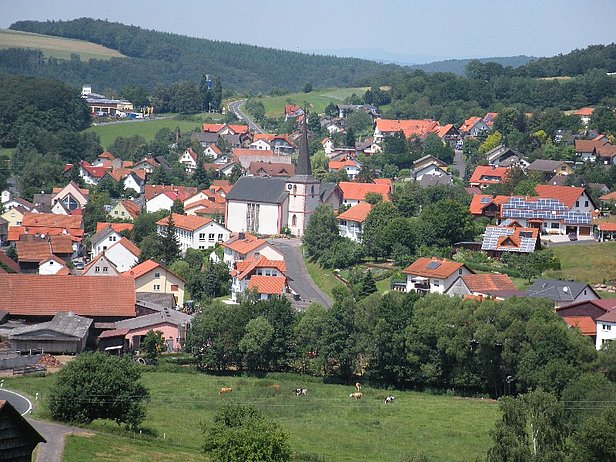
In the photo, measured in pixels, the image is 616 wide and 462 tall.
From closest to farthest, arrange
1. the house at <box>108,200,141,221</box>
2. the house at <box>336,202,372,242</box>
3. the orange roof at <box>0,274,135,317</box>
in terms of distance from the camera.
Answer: the orange roof at <box>0,274,135,317</box>, the house at <box>336,202,372,242</box>, the house at <box>108,200,141,221</box>

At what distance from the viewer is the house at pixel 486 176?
205 feet

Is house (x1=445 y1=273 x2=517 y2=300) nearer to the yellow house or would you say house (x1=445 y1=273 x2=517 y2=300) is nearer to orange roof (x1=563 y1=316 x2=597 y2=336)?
orange roof (x1=563 y1=316 x2=597 y2=336)

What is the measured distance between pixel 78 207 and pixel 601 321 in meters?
35.0

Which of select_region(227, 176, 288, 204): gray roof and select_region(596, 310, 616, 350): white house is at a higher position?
select_region(227, 176, 288, 204): gray roof

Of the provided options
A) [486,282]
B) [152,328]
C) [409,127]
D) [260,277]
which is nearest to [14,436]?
[152,328]

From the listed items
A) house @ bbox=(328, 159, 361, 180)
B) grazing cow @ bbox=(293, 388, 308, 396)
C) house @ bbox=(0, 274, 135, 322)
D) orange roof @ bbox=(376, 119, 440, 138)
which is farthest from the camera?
orange roof @ bbox=(376, 119, 440, 138)

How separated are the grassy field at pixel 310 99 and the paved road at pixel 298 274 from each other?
52512 millimetres

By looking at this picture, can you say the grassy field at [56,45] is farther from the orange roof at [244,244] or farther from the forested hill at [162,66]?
the orange roof at [244,244]

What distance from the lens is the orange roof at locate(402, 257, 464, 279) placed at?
133ft

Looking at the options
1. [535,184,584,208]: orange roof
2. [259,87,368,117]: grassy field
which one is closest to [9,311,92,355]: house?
[535,184,584,208]: orange roof

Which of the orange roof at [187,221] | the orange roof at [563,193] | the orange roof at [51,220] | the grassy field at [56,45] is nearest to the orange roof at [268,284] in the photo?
the orange roof at [187,221]

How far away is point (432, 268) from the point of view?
41.2 meters

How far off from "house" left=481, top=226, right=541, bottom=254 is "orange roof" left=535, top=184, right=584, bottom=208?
A: 4704 millimetres

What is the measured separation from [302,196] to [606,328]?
2399cm
